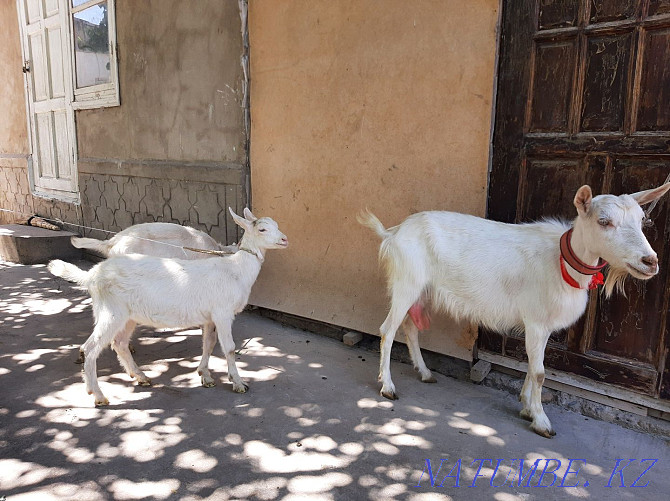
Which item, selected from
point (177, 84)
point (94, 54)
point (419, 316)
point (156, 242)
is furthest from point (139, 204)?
point (419, 316)

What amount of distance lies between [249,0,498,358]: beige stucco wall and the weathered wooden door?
0.64 feet

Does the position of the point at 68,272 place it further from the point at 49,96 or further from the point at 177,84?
the point at 49,96

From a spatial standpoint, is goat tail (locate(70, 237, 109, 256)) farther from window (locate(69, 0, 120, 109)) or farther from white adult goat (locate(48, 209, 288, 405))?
window (locate(69, 0, 120, 109))

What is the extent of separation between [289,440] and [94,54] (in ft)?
21.7

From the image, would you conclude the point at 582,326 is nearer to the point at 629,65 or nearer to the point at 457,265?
the point at 457,265

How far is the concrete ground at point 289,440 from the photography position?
96.8 inches

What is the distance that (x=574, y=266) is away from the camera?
2.78 metres

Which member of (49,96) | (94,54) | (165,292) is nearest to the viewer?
(165,292)

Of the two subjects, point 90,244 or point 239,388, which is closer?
point 239,388

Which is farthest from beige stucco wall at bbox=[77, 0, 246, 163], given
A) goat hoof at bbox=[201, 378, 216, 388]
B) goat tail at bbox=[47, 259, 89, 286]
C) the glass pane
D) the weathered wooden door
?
the weathered wooden door

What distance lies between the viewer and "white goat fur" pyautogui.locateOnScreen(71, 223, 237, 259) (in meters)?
4.12

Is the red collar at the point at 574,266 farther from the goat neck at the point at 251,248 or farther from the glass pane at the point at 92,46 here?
the glass pane at the point at 92,46

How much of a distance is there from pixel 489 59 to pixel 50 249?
6.91m

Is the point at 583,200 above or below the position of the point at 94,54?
below
